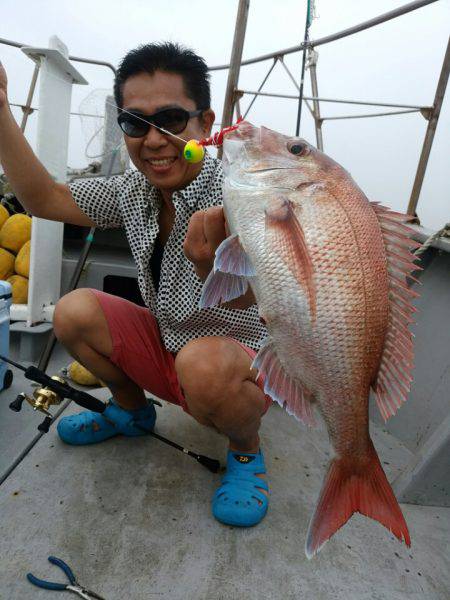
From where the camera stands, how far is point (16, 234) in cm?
404

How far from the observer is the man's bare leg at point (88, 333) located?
78.7 inches

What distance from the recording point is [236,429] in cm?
180

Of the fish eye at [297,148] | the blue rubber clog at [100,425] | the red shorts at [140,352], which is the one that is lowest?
the blue rubber clog at [100,425]

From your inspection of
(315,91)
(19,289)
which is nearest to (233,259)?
(19,289)

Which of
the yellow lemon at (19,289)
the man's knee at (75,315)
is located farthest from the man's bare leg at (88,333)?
the yellow lemon at (19,289)

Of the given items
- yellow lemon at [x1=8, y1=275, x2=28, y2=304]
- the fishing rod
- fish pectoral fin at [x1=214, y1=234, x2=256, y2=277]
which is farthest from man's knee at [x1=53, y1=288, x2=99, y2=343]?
yellow lemon at [x1=8, y1=275, x2=28, y2=304]

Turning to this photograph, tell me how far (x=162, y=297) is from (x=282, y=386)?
874 mm

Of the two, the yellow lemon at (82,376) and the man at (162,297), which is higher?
the man at (162,297)

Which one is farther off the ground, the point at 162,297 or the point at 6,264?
the point at 162,297

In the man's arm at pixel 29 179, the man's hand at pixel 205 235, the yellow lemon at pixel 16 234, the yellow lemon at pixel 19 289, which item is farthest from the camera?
the yellow lemon at pixel 16 234

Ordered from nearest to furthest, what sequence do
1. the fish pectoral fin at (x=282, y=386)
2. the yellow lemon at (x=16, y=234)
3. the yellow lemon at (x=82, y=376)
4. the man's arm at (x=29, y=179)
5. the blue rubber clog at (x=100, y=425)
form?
the fish pectoral fin at (x=282, y=386)
the man's arm at (x=29, y=179)
the blue rubber clog at (x=100, y=425)
the yellow lemon at (x=82, y=376)
the yellow lemon at (x=16, y=234)

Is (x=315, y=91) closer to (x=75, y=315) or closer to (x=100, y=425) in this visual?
(x=75, y=315)

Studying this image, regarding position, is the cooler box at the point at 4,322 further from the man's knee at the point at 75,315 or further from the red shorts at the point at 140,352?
the red shorts at the point at 140,352

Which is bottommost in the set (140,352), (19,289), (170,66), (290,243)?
(19,289)
